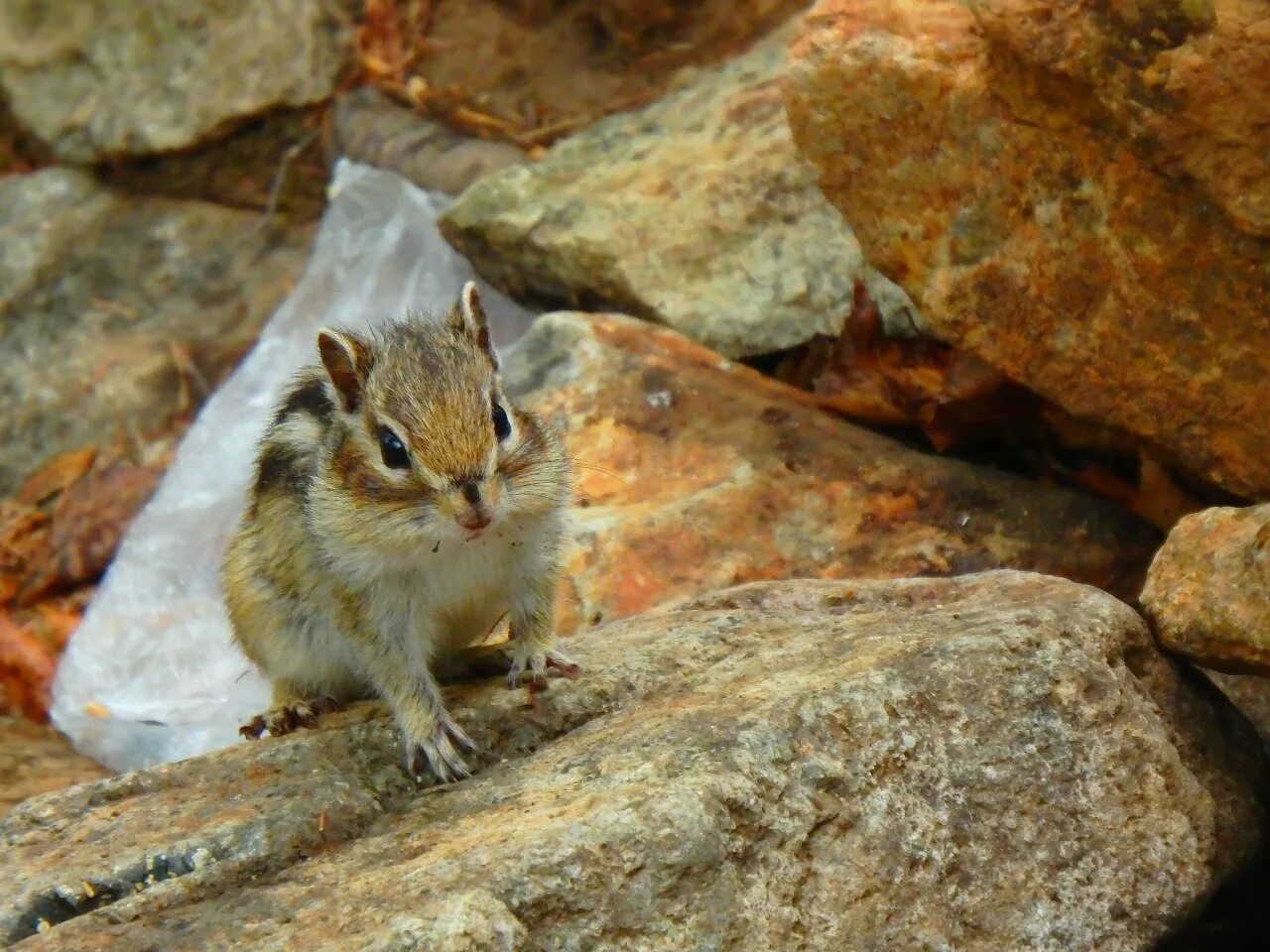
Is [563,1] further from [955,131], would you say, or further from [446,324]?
[446,324]

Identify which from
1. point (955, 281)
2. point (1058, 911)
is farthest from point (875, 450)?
point (1058, 911)

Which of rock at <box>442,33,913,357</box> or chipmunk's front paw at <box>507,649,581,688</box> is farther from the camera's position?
rock at <box>442,33,913,357</box>

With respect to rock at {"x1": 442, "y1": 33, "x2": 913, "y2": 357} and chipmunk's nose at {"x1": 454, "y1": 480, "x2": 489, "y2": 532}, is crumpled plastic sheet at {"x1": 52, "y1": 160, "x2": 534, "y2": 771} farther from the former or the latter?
chipmunk's nose at {"x1": 454, "y1": 480, "x2": 489, "y2": 532}

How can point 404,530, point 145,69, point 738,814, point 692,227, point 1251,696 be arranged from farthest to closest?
point 145,69, point 692,227, point 1251,696, point 404,530, point 738,814

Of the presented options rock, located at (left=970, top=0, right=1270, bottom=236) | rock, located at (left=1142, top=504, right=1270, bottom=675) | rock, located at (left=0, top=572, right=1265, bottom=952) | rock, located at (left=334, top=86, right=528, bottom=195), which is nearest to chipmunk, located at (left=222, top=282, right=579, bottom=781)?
rock, located at (left=0, top=572, right=1265, bottom=952)

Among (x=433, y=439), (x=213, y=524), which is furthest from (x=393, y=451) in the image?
(x=213, y=524)

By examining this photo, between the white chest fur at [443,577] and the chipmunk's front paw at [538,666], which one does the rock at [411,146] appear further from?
the chipmunk's front paw at [538,666]

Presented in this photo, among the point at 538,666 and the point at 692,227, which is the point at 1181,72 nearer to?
the point at 538,666
